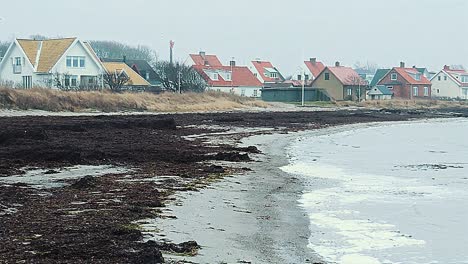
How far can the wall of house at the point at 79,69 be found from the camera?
2734 inches

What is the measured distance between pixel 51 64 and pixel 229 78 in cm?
3735

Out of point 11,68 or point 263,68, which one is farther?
point 263,68

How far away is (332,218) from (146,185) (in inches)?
166

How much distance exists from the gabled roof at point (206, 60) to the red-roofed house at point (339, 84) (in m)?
15.6

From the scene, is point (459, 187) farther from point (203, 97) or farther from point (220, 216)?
point (203, 97)

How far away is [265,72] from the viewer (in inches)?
4811

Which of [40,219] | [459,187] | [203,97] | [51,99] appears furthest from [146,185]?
[203,97]

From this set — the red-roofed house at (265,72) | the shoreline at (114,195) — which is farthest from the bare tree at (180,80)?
the shoreline at (114,195)

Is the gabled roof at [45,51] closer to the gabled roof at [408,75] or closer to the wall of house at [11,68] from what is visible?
the wall of house at [11,68]

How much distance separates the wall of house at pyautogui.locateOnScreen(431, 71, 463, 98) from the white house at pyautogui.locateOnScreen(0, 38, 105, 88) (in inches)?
3106

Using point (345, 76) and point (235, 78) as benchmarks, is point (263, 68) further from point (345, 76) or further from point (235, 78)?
point (345, 76)

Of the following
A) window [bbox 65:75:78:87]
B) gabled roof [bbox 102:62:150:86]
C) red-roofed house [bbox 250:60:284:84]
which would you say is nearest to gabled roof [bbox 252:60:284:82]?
red-roofed house [bbox 250:60:284:84]

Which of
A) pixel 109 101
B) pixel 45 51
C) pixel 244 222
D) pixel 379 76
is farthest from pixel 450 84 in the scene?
pixel 244 222

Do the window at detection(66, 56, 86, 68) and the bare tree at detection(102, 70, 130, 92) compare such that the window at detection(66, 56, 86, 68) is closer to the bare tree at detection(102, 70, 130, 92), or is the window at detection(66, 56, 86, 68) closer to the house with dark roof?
the bare tree at detection(102, 70, 130, 92)
